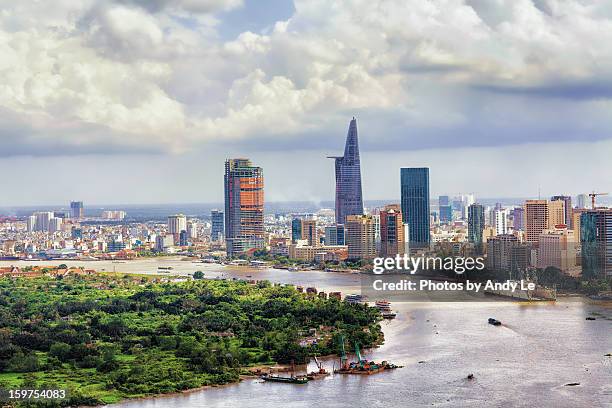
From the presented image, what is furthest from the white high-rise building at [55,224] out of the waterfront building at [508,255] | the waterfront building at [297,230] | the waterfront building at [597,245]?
the waterfront building at [597,245]

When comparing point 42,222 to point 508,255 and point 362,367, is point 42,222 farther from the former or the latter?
point 362,367

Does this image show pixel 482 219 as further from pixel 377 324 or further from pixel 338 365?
pixel 338 365

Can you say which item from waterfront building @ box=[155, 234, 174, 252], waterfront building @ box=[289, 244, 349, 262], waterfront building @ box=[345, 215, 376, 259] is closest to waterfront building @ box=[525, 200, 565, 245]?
waterfront building @ box=[345, 215, 376, 259]

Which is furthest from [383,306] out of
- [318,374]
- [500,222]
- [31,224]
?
[31,224]

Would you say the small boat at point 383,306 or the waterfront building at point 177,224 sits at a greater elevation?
the waterfront building at point 177,224

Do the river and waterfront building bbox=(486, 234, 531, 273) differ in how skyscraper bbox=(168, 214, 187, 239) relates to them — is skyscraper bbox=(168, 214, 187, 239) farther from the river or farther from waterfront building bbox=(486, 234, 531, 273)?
the river

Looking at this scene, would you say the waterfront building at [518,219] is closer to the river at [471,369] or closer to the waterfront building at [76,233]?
the waterfront building at [76,233]

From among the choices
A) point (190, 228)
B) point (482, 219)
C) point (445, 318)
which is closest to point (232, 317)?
point (445, 318)
